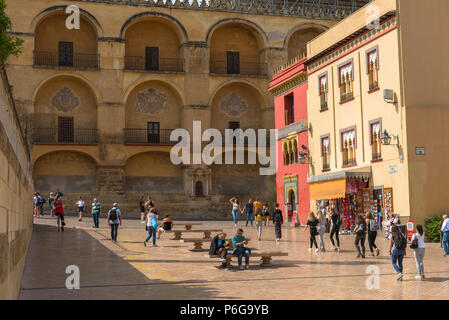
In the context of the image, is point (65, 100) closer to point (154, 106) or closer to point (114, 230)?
point (154, 106)

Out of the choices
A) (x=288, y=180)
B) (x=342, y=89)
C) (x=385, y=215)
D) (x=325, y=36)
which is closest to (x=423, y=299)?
(x=385, y=215)

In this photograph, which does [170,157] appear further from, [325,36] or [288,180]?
[325,36]

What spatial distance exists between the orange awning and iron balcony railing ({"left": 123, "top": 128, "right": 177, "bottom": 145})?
15.8 m

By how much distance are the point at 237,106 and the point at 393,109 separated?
885 inches

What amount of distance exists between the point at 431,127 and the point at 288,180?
1148 centimetres

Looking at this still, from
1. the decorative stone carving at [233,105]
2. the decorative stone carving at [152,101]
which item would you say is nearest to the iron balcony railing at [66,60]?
the decorative stone carving at [152,101]

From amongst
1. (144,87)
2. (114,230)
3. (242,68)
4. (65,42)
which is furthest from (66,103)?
(114,230)

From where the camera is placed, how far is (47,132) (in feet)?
130

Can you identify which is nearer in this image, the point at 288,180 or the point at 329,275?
the point at 329,275

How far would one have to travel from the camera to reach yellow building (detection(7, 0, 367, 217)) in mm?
39344

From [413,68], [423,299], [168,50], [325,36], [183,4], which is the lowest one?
[423,299]

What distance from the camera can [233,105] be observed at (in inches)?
1742

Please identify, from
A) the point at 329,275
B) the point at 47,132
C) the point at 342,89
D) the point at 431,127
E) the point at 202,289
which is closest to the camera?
the point at 202,289

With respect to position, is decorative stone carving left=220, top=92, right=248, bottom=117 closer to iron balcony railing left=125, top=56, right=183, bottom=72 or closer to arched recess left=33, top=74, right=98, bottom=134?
iron balcony railing left=125, top=56, right=183, bottom=72
